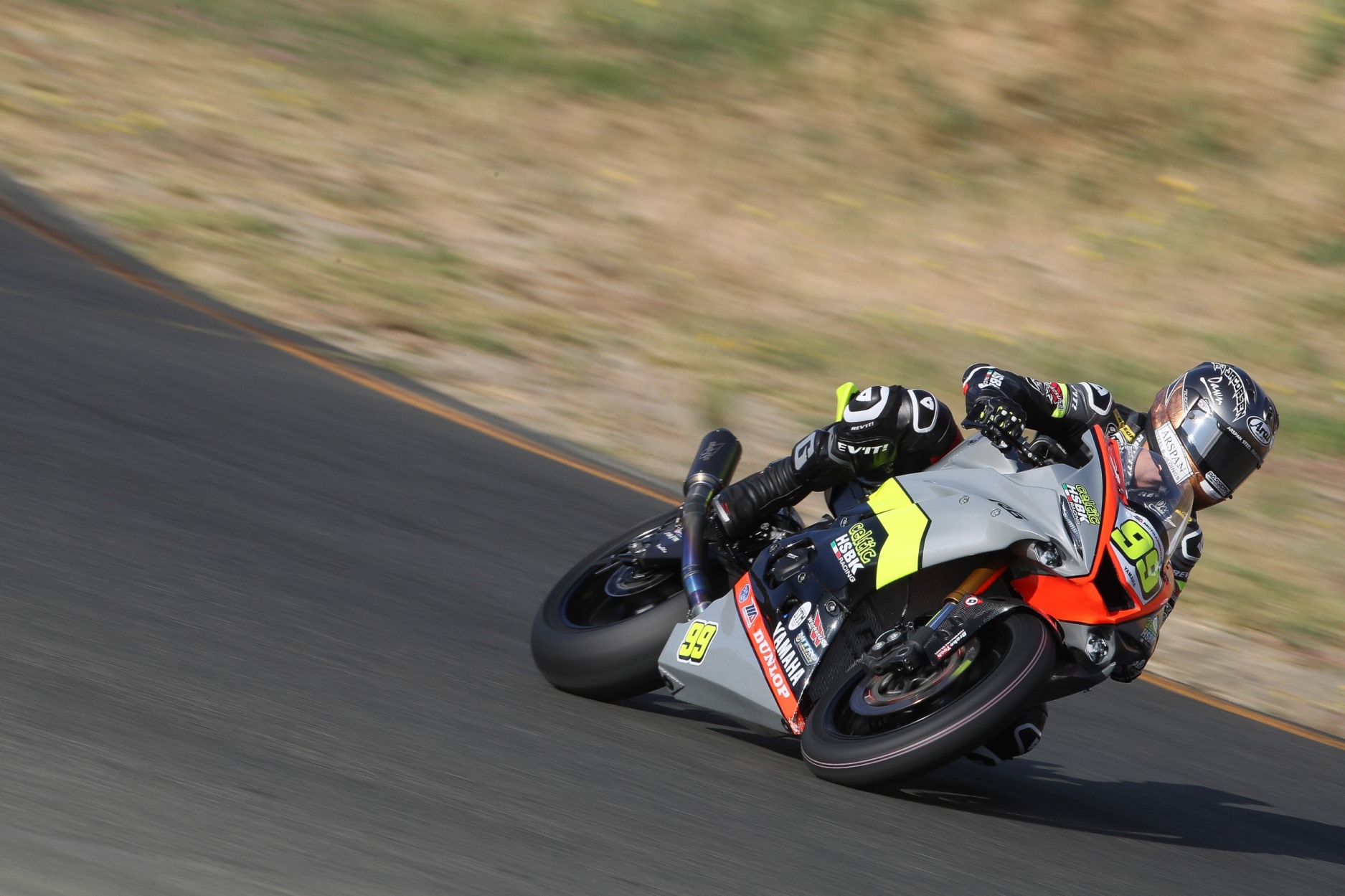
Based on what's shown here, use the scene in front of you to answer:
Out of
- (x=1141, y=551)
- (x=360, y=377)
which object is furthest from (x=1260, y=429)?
(x=360, y=377)

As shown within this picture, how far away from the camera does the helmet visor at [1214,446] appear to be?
4762mm

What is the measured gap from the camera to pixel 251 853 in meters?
3.58

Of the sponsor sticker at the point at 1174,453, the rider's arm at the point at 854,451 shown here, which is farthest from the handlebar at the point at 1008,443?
the sponsor sticker at the point at 1174,453

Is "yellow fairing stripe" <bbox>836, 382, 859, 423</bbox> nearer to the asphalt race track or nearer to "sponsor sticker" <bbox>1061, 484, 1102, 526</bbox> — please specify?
"sponsor sticker" <bbox>1061, 484, 1102, 526</bbox>

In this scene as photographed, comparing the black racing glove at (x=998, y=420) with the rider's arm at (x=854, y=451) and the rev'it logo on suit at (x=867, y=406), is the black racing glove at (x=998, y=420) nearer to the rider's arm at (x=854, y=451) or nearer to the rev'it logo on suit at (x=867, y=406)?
the rider's arm at (x=854, y=451)

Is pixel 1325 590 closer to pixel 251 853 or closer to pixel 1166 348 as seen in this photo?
pixel 1166 348

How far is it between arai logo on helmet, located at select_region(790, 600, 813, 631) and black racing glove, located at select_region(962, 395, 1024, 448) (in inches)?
27.7

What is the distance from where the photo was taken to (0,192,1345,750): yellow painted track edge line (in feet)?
27.7

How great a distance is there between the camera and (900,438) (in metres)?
5.06

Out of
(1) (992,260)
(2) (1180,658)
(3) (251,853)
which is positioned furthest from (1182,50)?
(3) (251,853)

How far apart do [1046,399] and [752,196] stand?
9.42 m

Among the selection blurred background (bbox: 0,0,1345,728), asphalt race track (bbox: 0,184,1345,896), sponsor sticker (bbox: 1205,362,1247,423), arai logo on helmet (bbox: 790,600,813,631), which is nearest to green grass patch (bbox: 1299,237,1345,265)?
blurred background (bbox: 0,0,1345,728)

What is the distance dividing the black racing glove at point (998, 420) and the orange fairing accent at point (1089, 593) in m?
0.35

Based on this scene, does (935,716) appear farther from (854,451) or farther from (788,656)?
(854,451)
